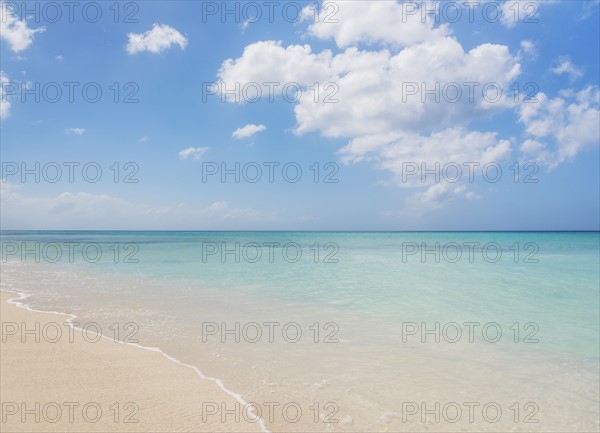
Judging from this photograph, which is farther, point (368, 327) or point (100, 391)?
point (368, 327)

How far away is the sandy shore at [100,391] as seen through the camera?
453 cm

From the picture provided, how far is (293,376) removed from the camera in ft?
20.4

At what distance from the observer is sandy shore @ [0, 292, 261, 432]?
453 centimetres

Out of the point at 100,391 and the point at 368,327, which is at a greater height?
the point at 100,391

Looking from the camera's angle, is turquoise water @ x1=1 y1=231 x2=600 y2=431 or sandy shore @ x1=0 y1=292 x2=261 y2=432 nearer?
sandy shore @ x1=0 y1=292 x2=261 y2=432

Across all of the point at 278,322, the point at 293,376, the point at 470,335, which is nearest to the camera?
the point at 293,376

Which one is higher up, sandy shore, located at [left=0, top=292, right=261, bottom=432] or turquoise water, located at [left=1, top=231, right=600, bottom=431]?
sandy shore, located at [left=0, top=292, right=261, bottom=432]

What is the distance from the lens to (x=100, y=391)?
17.4 ft

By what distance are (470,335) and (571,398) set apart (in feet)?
10.5

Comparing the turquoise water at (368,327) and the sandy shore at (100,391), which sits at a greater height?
the sandy shore at (100,391)

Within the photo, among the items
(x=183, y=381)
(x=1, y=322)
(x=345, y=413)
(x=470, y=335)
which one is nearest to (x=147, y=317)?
(x=1, y=322)

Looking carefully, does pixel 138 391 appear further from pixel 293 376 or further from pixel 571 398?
pixel 571 398

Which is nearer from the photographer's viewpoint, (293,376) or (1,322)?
(293,376)

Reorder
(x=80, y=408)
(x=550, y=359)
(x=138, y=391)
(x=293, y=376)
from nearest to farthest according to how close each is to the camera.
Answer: (x=80, y=408) < (x=138, y=391) < (x=293, y=376) < (x=550, y=359)
